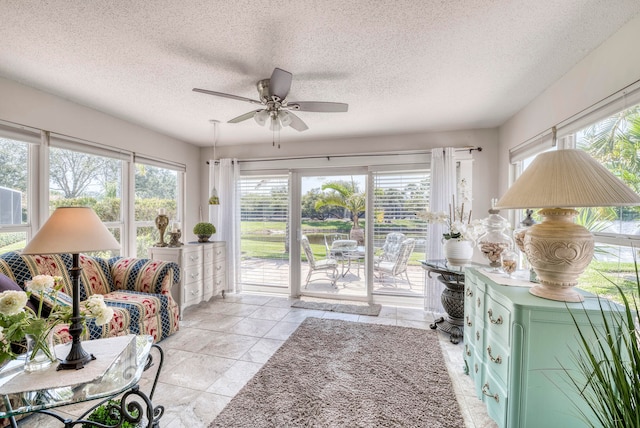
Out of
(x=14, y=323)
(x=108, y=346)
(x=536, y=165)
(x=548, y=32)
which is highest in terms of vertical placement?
(x=548, y=32)

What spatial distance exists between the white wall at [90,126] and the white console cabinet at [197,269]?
74 cm

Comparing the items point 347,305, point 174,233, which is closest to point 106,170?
point 174,233

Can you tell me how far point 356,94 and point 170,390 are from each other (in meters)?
2.82

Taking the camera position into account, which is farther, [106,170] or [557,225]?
[106,170]

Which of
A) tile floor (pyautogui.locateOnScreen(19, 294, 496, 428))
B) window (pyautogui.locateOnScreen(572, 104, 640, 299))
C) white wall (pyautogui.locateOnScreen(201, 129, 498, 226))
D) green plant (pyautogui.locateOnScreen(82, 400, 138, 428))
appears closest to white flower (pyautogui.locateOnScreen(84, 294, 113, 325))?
green plant (pyautogui.locateOnScreen(82, 400, 138, 428))

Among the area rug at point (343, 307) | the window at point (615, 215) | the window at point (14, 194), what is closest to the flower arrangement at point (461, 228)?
the window at point (615, 215)

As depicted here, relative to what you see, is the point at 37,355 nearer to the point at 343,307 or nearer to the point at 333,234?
the point at 343,307

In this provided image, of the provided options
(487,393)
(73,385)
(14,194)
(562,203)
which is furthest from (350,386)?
(14,194)

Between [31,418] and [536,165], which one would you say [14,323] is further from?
[536,165]

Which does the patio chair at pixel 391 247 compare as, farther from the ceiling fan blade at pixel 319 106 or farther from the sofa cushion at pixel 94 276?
the sofa cushion at pixel 94 276

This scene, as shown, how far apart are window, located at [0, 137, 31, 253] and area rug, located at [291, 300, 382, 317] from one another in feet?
9.56

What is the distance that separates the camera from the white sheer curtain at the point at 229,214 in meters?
4.47

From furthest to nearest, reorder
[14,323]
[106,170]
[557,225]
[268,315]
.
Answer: [268,315]
[106,170]
[557,225]
[14,323]

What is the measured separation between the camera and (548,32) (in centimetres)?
172
